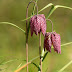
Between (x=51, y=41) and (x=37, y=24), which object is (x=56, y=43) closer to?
(x=51, y=41)

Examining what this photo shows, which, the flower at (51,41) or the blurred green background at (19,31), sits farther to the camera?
the blurred green background at (19,31)

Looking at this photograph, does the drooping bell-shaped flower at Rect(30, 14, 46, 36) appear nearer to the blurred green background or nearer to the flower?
the flower

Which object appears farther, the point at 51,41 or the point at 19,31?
the point at 19,31

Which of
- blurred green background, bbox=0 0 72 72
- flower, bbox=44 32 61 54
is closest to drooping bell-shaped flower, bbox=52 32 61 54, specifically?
flower, bbox=44 32 61 54

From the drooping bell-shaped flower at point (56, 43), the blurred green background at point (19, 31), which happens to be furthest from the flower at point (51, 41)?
the blurred green background at point (19, 31)

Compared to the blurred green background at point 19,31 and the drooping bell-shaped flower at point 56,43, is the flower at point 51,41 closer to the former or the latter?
the drooping bell-shaped flower at point 56,43

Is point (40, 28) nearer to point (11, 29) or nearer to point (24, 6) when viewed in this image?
point (11, 29)

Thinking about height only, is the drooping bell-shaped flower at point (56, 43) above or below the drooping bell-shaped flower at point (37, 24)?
below

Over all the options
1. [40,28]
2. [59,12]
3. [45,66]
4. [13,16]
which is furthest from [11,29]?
[40,28]

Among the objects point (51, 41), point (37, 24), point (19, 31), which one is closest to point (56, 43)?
point (51, 41)

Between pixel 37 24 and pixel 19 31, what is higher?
pixel 37 24

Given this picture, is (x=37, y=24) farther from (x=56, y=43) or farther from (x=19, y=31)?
(x=19, y=31)

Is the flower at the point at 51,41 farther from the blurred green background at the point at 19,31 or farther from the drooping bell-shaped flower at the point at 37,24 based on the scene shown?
the blurred green background at the point at 19,31
